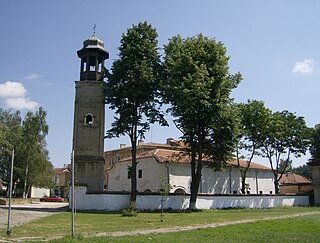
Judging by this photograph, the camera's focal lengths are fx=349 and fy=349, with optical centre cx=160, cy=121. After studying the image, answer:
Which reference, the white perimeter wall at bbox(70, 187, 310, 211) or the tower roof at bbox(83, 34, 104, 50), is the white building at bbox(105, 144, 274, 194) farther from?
the tower roof at bbox(83, 34, 104, 50)

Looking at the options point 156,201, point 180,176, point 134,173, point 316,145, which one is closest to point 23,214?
point 134,173

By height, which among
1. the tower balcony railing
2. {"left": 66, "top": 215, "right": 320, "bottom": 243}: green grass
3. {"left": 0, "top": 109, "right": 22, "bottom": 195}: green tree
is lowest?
{"left": 66, "top": 215, "right": 320, "bottom": 243}: green grass

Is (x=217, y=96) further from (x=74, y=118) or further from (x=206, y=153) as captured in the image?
(x=74, y=118)

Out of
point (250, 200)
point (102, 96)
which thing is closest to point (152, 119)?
point (102, 96)

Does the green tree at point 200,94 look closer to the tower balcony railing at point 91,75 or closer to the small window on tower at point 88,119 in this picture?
the tower balcony railing at point 91,75

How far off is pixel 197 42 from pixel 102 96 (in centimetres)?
1122

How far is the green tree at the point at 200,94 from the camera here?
1226 inches

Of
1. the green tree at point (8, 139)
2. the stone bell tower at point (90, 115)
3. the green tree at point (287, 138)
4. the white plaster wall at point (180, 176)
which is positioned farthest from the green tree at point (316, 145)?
the green tree at point (8, 139)

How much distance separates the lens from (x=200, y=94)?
30328 mm

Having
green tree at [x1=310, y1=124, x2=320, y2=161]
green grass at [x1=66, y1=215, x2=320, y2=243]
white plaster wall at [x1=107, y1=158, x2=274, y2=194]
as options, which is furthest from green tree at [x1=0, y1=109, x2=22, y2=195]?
green tree at [x1=310, y1=124, x2=320, y2=161]

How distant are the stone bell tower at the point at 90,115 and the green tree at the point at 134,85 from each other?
237 cm

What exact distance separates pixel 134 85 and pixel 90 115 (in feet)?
21.8

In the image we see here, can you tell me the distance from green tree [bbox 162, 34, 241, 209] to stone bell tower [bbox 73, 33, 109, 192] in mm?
7395

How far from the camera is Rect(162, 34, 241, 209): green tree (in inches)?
1226
